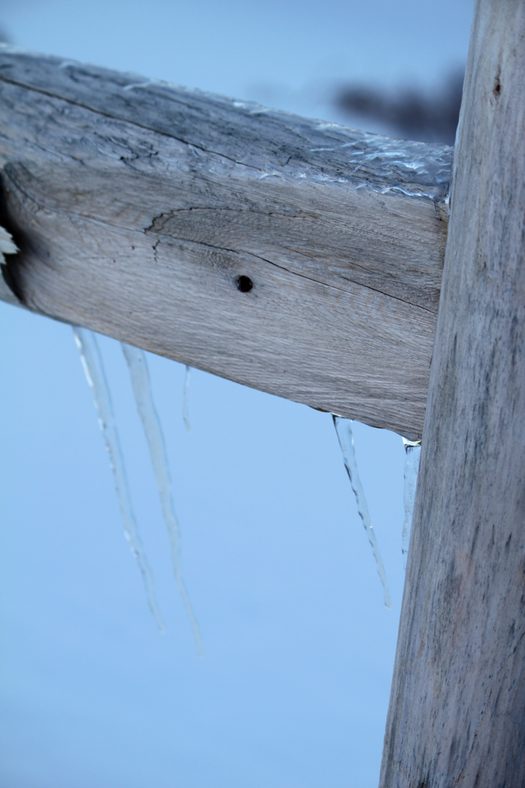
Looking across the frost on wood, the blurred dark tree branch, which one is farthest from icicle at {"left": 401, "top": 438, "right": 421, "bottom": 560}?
the blurred dark tree branch

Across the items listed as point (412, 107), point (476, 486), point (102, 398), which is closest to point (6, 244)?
point (102, 398)

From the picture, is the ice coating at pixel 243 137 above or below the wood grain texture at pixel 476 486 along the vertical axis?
above

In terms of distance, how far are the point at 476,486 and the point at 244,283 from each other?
0.29 meters

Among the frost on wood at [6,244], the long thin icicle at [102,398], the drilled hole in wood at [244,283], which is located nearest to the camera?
the drilled hole in wood at [244,283]

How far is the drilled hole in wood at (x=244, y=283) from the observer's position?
2.78 ft

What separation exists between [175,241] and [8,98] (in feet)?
0.75

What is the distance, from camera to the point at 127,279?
3.02 ft

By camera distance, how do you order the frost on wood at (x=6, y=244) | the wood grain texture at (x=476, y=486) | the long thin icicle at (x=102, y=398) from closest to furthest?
1. the wood grain texture at (x=476, y=486)
2. the frost on wood at (x=6, y=244)
3. the long thin icicle at (x=102, y=398)

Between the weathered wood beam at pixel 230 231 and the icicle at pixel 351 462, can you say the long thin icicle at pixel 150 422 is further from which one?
the icicle at pixel 351 462

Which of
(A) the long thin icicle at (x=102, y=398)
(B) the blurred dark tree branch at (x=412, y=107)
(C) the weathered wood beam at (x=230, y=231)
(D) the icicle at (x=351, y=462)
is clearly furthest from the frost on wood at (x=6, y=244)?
(B) the blurred dark tree branch at (x=412, y=107)

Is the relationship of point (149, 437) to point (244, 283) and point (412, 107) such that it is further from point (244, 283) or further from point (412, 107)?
point (412, 107)

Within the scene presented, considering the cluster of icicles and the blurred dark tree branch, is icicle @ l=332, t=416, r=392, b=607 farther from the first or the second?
the blurred dark tree branch

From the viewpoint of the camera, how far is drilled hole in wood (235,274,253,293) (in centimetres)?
85

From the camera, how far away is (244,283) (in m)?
0.85
